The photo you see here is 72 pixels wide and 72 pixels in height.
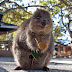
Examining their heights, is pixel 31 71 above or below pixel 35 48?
below

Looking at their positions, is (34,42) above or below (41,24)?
below

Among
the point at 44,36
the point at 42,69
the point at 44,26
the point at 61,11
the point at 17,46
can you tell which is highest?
the point at 61,11

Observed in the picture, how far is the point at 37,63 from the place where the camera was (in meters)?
3.88

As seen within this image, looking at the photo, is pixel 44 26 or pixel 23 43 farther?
pixel 23 43

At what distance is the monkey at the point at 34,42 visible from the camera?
3.69 metres

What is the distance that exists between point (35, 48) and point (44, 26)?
623 millimetres

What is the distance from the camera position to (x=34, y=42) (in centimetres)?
373

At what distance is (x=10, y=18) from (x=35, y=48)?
11.3m

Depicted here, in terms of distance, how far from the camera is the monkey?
3.69m

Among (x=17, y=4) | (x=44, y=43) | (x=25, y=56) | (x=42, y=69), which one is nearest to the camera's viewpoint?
(x=44, y=43)

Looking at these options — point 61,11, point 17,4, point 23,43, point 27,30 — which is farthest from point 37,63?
point 61,11

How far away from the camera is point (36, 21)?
3.72 meters

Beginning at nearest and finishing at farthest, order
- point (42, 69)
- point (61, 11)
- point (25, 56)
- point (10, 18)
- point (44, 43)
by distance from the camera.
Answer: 1. point (44, 43)
2. point (25, 56)
3. point (42, 69)
4. point (61, 11)
5. point (10, 18)

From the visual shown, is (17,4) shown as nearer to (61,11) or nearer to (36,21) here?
(61,11)
